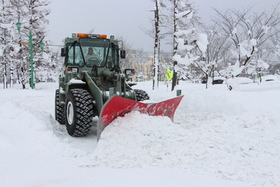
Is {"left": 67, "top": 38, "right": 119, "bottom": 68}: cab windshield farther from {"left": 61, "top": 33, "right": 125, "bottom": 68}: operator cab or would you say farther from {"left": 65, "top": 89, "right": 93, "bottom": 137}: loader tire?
{"left": 65, "top": 89, "right": 93, "bottom": 137}: loader tire

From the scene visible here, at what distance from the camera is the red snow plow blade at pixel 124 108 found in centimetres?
480

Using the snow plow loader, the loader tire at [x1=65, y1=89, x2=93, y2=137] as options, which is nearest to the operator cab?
the snow plow loader

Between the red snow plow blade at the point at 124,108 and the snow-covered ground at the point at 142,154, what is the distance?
15 centimetres

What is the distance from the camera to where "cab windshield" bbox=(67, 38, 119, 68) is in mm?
6629

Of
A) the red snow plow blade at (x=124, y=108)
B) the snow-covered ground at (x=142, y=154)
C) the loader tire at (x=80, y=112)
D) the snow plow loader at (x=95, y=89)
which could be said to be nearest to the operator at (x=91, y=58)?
the snow plow loader at (x=95, y=89)

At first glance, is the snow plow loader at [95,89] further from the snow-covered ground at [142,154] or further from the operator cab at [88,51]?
the snow-covered ground at [142,154]

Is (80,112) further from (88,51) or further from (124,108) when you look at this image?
(88,51)

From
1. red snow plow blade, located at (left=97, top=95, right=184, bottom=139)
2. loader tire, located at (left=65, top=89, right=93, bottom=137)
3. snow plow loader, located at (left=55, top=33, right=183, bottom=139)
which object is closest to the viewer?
red snow plow blade, located at (left=97, top=95, right=184, bottom=139)

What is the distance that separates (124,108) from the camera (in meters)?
5.13

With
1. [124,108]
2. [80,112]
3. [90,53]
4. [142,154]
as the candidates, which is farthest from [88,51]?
[142,154]

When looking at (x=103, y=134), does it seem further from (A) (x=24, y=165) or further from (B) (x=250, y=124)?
(B) (x=250, y=124)

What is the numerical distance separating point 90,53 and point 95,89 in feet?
4.84

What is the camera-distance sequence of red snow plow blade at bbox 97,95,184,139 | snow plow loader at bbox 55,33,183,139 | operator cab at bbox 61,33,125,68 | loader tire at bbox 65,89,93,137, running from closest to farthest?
red snow plow blade at bbox 97,95,184,139 < snow plow loader at bbox 55,33,183,139 < loader tire at bbox 65,89,93,137 < operator cab at bbox 61,33,125,68

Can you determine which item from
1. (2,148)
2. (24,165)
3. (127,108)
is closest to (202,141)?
(127,108)
